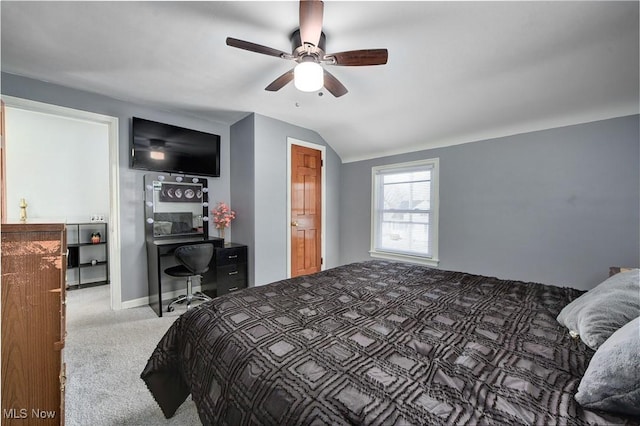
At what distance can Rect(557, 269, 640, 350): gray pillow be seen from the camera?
99cm

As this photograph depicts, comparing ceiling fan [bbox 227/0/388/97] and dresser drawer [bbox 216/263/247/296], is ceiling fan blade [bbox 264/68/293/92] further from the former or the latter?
dresser drawer [bbox 216/263/247/296]

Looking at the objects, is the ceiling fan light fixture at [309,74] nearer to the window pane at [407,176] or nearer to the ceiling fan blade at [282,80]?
the ceiling fan blade at [282,80]

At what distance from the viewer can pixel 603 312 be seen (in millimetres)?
1046

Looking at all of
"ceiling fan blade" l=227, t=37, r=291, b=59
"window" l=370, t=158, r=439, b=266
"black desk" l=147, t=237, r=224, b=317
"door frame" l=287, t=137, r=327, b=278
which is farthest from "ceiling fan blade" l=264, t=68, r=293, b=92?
"window" l=370, t=158, r=439, b=266

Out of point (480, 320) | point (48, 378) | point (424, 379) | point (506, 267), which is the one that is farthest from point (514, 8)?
point (48, 378)

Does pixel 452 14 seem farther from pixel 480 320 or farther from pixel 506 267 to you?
pixel 506 267

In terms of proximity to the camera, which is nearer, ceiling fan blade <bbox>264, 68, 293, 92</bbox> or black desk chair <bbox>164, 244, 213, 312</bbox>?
ceiling fan blade <bbox>264, 68, 293, 92</bbox>

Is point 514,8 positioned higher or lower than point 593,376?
higher

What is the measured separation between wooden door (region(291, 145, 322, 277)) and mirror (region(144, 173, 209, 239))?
1.30 m

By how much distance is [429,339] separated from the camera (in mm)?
1092

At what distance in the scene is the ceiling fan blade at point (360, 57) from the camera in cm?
173

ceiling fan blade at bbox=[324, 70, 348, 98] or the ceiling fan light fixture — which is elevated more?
ceiling fan blade at bbox=[324, 70, 348, 98]

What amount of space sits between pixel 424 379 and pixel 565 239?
2.99m

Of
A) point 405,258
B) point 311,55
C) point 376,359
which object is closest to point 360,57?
point 311,55
